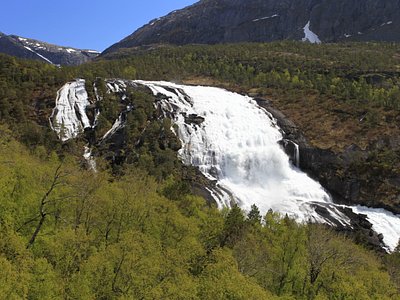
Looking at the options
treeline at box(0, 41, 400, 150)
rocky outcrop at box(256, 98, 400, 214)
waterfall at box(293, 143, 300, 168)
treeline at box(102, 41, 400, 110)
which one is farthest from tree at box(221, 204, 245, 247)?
treeline at box(102, 41, 400, 110)

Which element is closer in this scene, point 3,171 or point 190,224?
point 3,171

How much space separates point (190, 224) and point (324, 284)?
11.8m

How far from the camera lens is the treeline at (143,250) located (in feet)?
80.4

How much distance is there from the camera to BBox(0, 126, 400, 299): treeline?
80.4 ft

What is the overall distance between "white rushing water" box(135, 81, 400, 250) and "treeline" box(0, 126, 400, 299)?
1712 cm

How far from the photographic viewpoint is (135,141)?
70.1m

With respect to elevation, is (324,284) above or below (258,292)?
below

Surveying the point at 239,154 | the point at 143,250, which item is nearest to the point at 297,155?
the point at 239,154

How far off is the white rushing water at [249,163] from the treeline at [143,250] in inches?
674

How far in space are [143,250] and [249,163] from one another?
4558cm

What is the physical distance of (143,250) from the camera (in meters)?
28.3

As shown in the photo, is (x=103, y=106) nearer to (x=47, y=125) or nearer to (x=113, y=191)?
(x=47, y=125)

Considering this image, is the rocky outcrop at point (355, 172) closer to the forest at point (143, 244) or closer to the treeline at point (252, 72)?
the treeline at point (252, 72)

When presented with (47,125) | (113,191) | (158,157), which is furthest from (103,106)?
(113,191)
